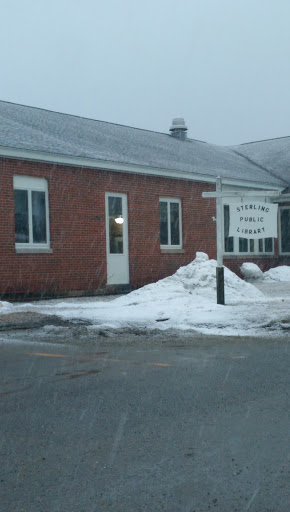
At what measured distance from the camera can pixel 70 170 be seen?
20.4 metres

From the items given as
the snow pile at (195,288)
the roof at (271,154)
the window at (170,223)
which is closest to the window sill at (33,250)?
the snow pile at (195,288)

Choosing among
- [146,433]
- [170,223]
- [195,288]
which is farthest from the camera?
[170,223]

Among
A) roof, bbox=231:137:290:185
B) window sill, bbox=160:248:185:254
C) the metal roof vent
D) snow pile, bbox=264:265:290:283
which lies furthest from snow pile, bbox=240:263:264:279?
the metal roof vent

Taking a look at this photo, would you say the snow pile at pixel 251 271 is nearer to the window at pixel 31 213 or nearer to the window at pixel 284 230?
the window at pixel 284 230

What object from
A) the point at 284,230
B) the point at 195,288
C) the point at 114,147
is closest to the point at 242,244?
the point at 284,230

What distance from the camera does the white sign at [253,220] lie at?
1530 centimetres

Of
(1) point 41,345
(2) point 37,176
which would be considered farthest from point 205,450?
(2) point 37,176

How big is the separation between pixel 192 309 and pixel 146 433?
8.52 meters

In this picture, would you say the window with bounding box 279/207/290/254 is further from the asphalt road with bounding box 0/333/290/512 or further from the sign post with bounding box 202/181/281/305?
the asphalt road with bounding box 0/333/290/512

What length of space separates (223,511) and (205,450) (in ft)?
3.76

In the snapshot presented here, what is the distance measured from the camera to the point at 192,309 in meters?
14.1

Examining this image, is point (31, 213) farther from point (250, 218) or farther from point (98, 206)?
point (250, 218)

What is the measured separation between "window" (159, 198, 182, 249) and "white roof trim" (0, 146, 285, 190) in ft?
3.13

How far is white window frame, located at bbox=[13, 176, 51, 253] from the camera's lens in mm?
19125
